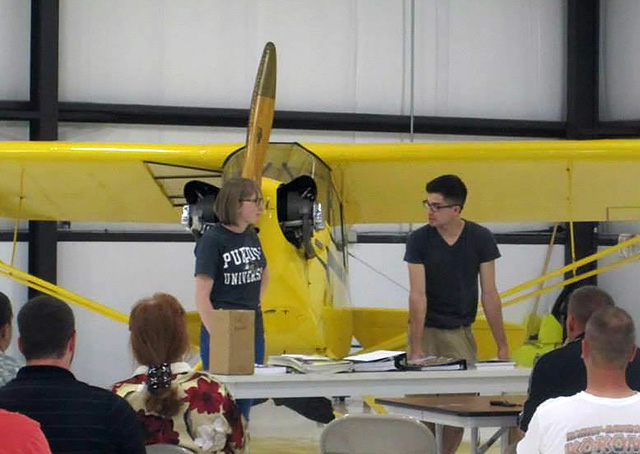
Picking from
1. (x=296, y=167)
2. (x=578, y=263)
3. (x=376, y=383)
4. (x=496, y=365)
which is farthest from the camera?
(x=578, y=263)

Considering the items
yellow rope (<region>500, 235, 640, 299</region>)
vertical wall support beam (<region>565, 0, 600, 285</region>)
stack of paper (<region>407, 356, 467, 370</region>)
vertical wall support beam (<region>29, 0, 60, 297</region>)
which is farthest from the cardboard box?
vertical wall support beam (<region>565, 0, 600, 285</region>)

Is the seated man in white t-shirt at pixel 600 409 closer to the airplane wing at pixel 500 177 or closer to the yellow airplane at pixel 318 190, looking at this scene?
the yellow airplane at pixel 318 190

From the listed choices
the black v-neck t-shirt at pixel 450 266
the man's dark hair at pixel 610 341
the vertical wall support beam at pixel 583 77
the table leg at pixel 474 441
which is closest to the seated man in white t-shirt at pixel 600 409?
the man's dark hair at pixel 610 341

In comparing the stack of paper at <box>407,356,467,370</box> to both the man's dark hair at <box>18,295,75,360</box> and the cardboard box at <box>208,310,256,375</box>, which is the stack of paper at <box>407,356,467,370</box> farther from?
the man's dark hair at <box>18,295,75,360</box>

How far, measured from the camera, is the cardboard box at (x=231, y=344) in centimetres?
417

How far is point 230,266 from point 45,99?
265 inches

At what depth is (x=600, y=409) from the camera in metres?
2.82

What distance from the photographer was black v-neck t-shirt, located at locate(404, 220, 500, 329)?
579 centimetres

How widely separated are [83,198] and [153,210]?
54 centimetres

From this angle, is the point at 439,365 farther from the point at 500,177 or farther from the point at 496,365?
the point at 500,177

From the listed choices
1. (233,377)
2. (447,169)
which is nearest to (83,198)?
(447,169)

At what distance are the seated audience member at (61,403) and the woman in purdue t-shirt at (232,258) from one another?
2.19 meters

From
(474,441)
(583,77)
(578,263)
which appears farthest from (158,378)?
(583,77)

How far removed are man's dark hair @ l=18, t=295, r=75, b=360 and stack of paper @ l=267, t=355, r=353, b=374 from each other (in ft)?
4.86
